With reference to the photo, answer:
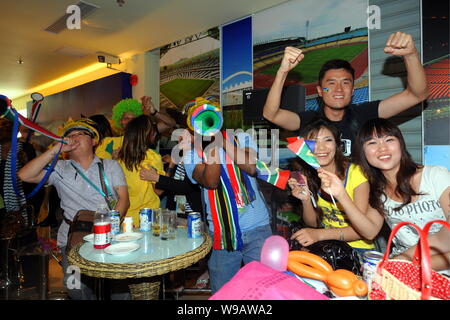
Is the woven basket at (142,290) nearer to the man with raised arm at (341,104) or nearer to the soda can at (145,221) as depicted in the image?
the soda can at (145,221)

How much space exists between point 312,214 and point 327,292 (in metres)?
0.86

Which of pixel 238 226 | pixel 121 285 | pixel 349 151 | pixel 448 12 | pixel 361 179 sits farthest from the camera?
pixel 448 12

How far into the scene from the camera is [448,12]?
2643 millimetres

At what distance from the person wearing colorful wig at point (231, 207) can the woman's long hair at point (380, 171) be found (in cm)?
73

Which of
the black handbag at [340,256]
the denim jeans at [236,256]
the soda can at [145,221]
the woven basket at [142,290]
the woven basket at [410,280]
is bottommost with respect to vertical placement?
the woven basket at [142,290]

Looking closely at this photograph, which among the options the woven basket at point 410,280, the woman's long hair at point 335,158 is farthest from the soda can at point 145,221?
the woven basket at point 410,280

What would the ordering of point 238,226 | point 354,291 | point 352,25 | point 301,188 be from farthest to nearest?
point 352,25 → point 238,226 → point 301,188 → point 354,291

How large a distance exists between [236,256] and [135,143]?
1.45 m

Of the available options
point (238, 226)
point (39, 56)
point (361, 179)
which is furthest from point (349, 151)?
point (39, 56)

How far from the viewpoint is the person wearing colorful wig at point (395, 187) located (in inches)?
57.9

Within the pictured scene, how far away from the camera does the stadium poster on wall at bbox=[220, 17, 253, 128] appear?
4.28 m

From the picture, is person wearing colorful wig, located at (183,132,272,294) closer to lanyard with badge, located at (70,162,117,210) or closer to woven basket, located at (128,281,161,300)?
woven basket, located at (128,281,161,300)

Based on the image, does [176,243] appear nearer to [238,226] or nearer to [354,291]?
[238,226]

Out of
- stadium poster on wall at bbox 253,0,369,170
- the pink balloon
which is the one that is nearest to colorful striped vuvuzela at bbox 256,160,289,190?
the pink balloon
